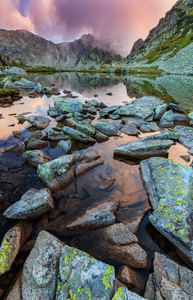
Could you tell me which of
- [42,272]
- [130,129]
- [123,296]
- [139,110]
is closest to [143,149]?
[130,129]

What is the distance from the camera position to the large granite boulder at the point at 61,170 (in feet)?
22.8

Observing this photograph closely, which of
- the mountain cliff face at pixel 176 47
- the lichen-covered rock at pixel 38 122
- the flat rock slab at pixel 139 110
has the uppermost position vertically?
the mountain cliff face at pixel 176 47

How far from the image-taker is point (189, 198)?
552cm

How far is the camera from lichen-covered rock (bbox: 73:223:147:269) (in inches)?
171

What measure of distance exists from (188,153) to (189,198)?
5.71 m

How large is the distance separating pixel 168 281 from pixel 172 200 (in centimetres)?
267

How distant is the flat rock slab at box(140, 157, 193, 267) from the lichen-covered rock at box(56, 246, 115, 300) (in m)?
2.45

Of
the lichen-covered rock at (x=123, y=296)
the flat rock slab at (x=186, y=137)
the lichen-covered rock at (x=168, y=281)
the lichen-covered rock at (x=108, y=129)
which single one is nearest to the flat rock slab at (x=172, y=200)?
the lichen-covered rock at (x=168, y=281)

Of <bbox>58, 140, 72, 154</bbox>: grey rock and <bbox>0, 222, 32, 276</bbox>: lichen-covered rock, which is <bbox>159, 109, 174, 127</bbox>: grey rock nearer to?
<bbox>58, 140, 72, 154</bbox>: grey rock

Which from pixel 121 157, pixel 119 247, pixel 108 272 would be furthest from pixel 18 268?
pixel 121 157

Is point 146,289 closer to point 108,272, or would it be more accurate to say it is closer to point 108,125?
point 108,272

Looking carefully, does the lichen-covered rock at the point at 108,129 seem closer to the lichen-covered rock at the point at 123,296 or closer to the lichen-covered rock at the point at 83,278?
the lichen-covered rock at the point at 83,278

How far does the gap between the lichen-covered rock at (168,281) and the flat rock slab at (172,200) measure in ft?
2.07

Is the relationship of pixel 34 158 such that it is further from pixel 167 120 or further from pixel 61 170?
pixel 167 120
